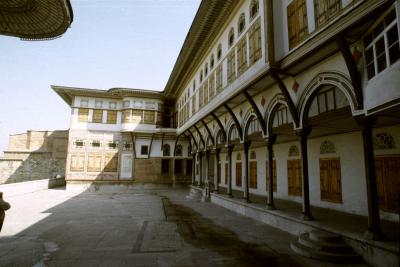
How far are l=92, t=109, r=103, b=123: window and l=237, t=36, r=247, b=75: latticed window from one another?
687 inches

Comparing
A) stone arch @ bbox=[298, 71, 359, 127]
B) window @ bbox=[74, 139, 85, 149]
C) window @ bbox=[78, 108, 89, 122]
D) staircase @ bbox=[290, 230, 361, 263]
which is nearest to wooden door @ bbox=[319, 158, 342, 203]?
stone arch @ bbox=[298, 71, 359, 127]

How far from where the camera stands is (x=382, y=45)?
4867mm

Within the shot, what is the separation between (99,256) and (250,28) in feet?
29.4

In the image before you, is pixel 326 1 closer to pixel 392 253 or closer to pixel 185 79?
pixel 392 253

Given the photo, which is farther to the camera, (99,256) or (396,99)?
(99,256)

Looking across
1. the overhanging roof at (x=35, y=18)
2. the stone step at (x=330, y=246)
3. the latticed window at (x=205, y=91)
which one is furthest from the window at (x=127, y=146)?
the stone step at (x=330, y=246)

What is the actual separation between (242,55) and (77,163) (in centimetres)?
1887

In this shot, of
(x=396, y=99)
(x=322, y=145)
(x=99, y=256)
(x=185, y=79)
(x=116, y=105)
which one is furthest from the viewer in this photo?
(x=116, y=105)

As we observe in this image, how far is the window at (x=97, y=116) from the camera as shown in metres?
23.6

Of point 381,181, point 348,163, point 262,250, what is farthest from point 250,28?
point 262,250

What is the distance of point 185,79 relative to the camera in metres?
20.0

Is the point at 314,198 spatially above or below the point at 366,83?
below

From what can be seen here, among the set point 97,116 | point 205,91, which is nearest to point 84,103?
point 97,116

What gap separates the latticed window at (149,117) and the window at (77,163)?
6.68 m
